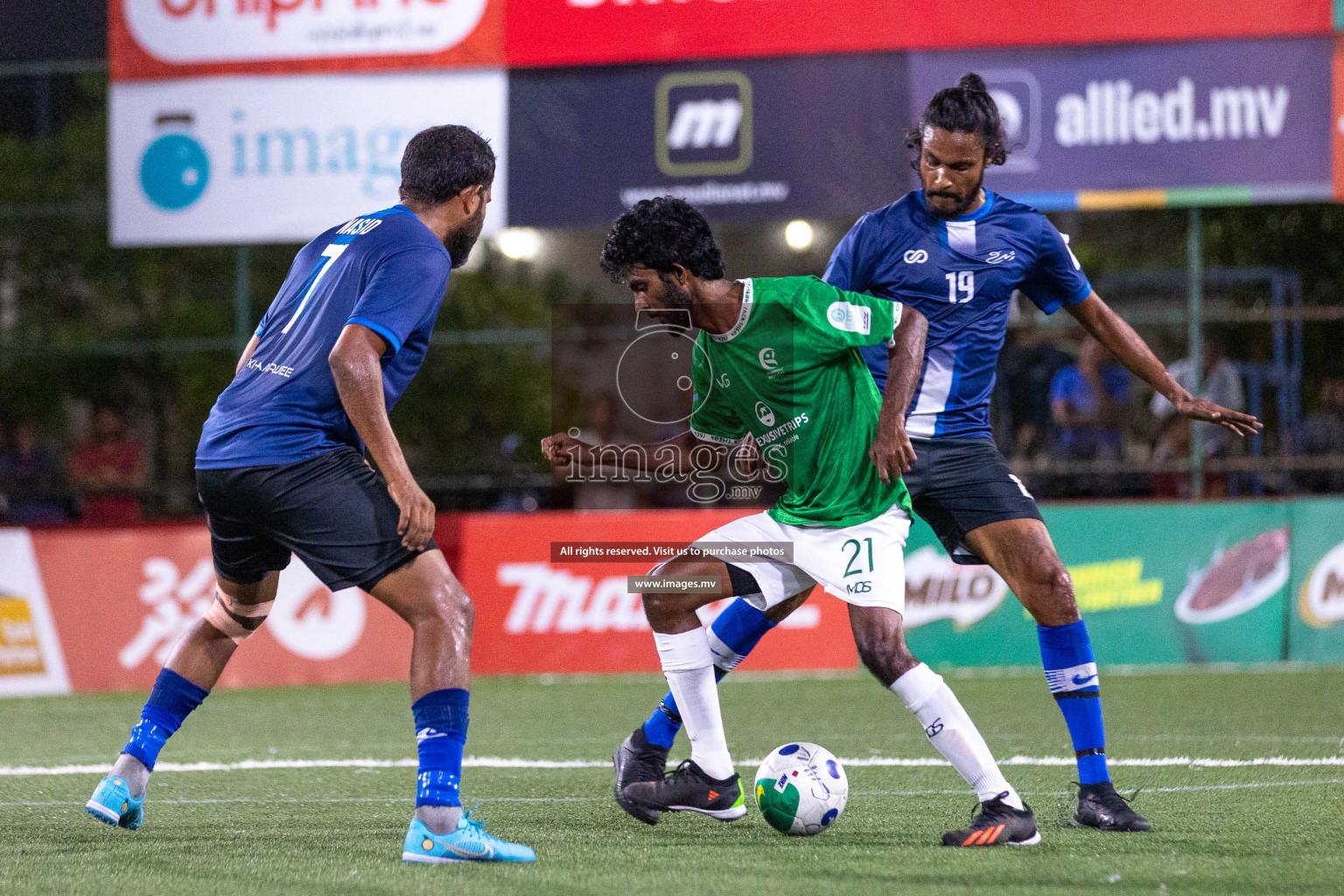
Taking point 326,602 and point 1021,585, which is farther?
point 326,602

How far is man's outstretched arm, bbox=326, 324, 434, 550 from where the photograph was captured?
4.04 meters

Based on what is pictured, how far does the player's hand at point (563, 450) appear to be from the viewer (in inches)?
187

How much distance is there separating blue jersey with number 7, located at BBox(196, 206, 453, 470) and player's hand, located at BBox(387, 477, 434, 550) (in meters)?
0.31

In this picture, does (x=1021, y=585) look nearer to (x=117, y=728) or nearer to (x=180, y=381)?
(x=117, y=728)

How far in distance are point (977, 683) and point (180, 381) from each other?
452 inches

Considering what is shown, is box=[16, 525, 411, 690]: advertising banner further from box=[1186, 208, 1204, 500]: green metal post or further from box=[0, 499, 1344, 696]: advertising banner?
box=[1186, 208, 1204, 500]: green metal post

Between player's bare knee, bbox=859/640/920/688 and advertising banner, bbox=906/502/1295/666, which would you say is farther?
advertising banner, bbox=906/502/1295/666

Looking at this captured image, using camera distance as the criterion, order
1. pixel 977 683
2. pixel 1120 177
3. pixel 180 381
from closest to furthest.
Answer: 1. pixel 977 683
2. pixel 1120 177
3. pixel 180 381

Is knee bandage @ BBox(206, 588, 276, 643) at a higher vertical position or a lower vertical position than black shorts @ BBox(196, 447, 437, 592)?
lower

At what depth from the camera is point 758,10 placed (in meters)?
11.4

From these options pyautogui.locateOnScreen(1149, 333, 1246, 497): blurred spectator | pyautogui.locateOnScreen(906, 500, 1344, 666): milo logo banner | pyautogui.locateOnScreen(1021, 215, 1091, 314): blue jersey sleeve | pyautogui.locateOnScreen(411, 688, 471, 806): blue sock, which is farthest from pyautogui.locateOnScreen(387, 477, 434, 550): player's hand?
pyautogui.locateOnScreen(1149, 333, 1246, 497): blurred spectator

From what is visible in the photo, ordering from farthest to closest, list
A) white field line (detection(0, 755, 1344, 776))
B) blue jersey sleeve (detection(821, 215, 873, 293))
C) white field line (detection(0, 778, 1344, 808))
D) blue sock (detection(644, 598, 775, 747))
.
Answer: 1. white field line (detection(0, 755, 1344, 776))
2. white field line (detection(0, 778, 1344, 808))
3. blue jersey sleeve (detection(821, 215, 873, 293))
4. blue sock (detection(644, 598, 775, 747))

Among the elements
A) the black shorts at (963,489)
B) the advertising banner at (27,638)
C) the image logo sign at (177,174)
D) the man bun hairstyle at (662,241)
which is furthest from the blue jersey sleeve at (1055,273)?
the image logo sign at (177,174)

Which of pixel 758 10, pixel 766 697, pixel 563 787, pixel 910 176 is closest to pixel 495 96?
pixel 758 10
